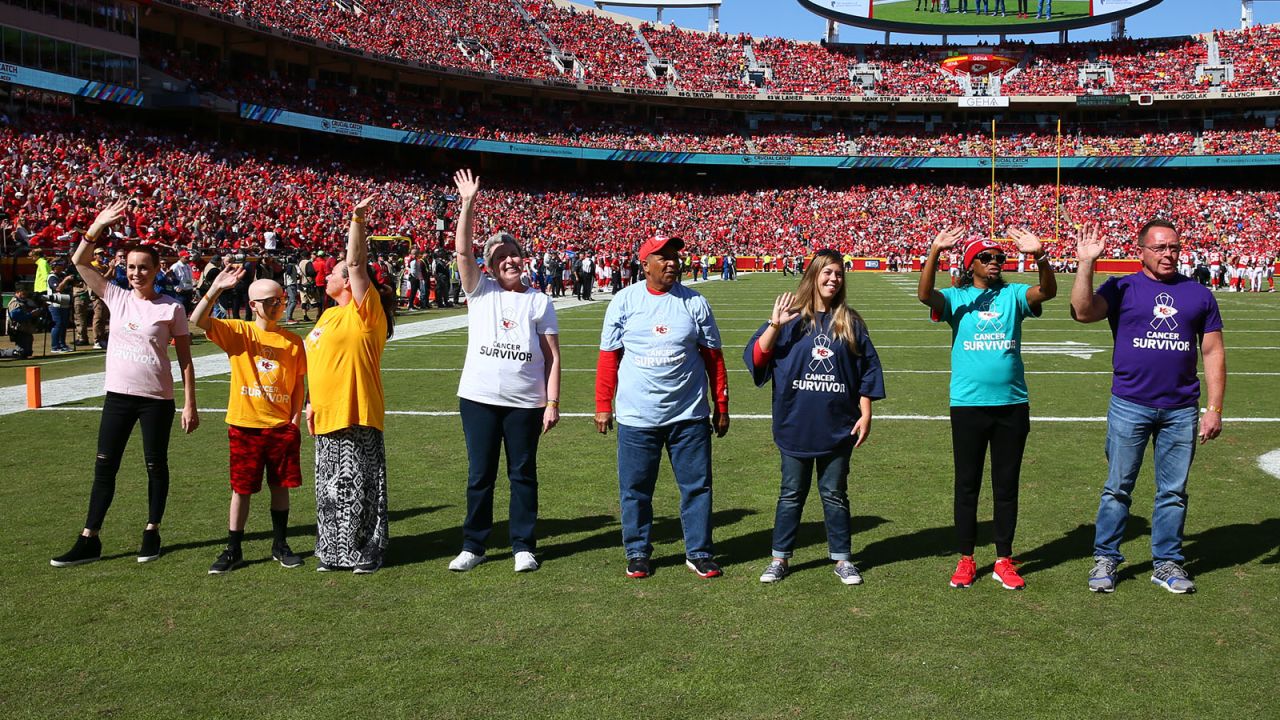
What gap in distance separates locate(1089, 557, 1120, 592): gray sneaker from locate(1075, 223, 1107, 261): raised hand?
1500 millimetres

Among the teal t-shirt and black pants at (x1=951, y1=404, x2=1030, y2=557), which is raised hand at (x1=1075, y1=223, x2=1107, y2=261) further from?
black pants at (x1=951, y1=404, x2=1030, y2=557)

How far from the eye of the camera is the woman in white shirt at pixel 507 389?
5.69 metres

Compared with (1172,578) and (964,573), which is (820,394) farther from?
(1172,578)

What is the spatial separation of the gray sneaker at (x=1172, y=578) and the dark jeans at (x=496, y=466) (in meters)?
3.16

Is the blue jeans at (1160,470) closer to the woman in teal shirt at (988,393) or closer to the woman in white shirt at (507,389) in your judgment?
the woman in teal shirt at (988,393)

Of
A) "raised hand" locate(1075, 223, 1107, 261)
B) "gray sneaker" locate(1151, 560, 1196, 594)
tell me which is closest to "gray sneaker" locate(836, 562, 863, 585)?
"gray sneaker" locate(1151, 560, 1196, 594)

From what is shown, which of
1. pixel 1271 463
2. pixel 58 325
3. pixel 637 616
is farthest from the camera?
pixel 58 325

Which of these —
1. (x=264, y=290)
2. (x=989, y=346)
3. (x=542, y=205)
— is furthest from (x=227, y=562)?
(x=542, y=205)

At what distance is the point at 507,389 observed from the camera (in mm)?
5680

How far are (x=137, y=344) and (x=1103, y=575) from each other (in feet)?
16.9

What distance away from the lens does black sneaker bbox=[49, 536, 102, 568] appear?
19.0 feet

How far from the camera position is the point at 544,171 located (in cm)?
6938

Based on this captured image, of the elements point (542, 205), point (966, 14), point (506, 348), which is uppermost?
point (966, 14)

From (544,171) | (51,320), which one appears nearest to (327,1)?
(544,171)
